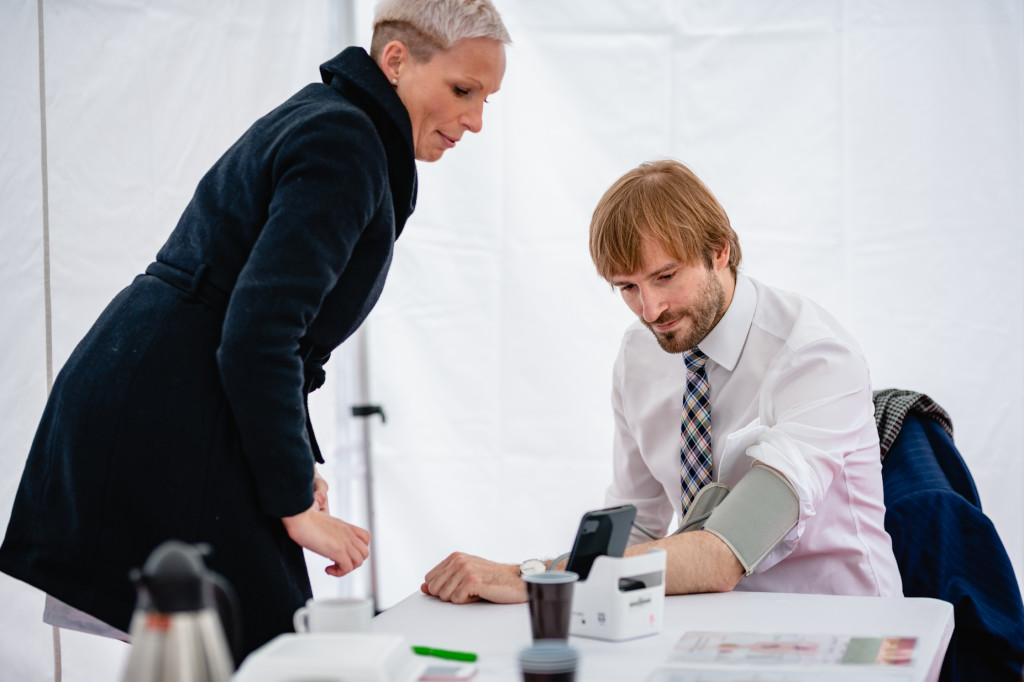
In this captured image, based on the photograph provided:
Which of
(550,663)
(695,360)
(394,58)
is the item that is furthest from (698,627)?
(394,58)

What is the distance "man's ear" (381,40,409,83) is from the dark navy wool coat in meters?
0.05

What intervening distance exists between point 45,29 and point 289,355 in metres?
1.21

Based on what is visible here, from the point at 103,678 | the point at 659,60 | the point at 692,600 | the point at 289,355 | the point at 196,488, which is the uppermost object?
the point at 659,60

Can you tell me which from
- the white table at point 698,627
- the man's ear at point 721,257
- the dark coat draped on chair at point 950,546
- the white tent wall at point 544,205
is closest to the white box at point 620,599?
the white table at point 698,627

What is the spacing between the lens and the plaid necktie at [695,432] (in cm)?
177

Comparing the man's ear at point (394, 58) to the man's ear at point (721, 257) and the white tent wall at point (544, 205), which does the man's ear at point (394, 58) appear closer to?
the man's ear at point (721, 257)

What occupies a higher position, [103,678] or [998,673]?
[998,673]

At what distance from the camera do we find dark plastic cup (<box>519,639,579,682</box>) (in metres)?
0.81

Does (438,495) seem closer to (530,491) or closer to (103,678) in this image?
(530,491)

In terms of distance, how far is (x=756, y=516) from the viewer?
146 centimetres

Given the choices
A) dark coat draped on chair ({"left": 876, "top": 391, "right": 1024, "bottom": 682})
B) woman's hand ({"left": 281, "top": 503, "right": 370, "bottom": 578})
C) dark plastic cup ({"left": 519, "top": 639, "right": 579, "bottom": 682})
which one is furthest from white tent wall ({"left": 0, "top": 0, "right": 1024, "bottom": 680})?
dark plastic cup ({"left": 519, "top": 639, "right": 579, "bottom": 682})

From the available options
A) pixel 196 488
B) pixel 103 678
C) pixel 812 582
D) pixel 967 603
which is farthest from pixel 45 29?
pixel 967 603

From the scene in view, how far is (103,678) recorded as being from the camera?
2031 mm

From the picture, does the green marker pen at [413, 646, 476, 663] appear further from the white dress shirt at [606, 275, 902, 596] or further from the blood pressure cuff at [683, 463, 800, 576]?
the white dress shirt at [606, 275, 902, 596]
